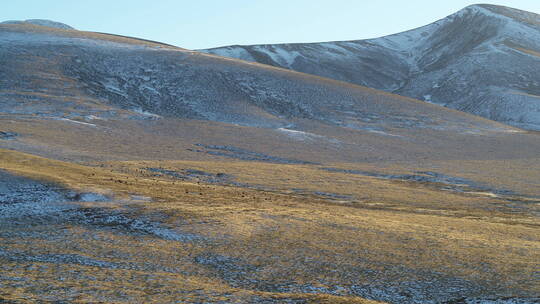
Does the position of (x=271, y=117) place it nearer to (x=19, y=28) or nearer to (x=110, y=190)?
(x=110, y=190)

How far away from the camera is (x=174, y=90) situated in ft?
326

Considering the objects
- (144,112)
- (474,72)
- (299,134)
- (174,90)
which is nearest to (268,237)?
(299,134)

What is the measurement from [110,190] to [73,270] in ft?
45.3

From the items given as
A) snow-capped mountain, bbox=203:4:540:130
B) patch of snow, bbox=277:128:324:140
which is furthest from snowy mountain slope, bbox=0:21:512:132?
snow-capped mountain, bbox=203:4:540:130

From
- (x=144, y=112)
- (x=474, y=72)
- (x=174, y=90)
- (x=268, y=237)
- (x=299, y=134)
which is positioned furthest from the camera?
(x=474, y=72)

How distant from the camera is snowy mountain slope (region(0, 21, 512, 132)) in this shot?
86688 millimetres

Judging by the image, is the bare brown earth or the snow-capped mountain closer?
the bare brown earth

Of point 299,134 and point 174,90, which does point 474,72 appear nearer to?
point 299,134

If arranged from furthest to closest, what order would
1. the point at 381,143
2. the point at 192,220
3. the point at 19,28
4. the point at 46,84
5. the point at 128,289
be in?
the point at 19,28, the point at 46,84, the point at 381,143, the point at 192,220, the point at 128,289

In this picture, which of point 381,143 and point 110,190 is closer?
point 110,190

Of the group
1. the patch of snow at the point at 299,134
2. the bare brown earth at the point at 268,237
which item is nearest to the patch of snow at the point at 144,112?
the patch of snow at the point at 299,134

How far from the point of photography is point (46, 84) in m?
88.9

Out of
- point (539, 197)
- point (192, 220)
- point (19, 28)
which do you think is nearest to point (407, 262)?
point (192, 220)

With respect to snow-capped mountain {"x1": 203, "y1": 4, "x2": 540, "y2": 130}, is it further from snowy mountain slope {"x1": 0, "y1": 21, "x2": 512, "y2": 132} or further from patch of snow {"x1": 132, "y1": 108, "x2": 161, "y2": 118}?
patch of snow {"x1": 132, "y1": 108, "x2": 161, "y2": 118}
